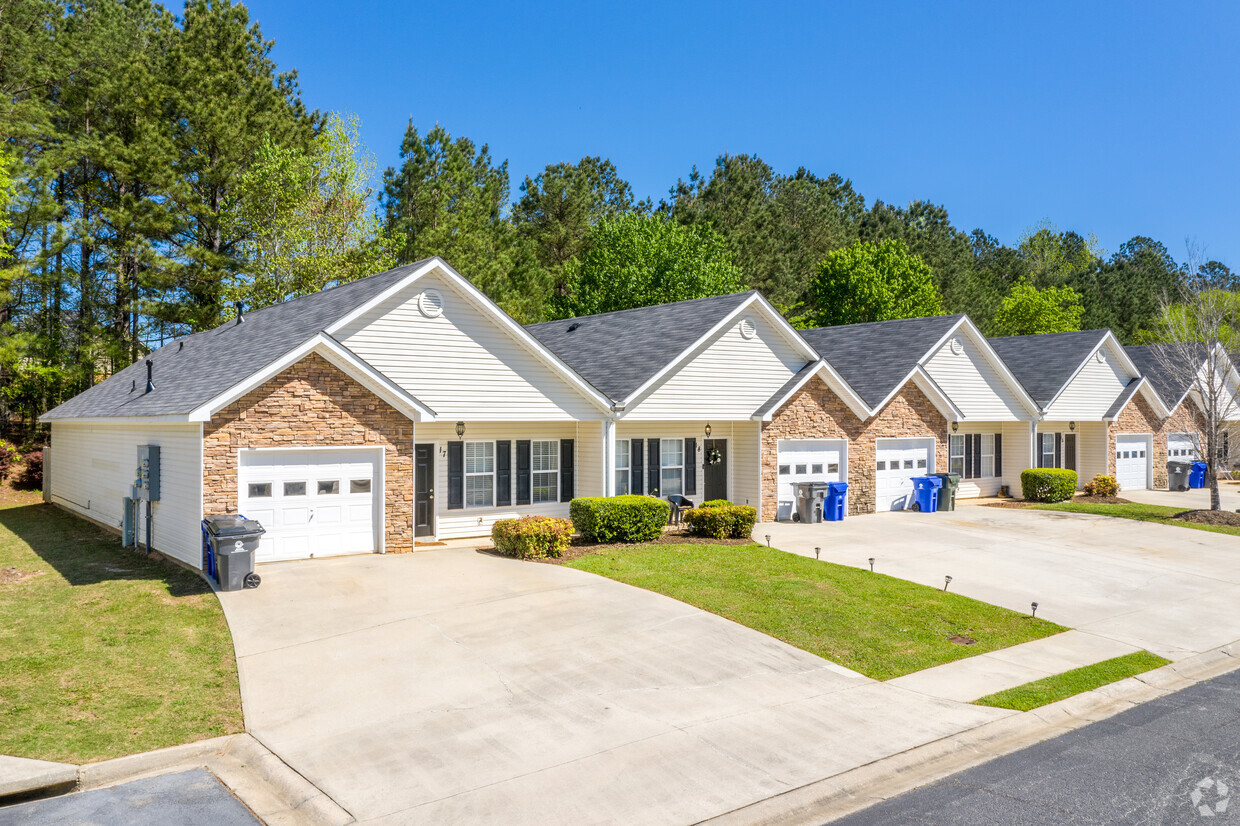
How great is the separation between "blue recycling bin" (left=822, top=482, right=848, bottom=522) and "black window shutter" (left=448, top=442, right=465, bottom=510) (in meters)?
10.1

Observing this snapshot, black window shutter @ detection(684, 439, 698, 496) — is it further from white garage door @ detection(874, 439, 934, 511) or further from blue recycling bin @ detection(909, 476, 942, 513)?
blue recycling bin @ detection(909, 476, 942, 513)

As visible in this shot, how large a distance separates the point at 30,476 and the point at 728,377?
1017 inches

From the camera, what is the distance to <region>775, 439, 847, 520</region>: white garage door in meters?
23.3

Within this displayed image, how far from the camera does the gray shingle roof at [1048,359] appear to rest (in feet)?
104

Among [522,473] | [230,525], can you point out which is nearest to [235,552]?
[230,525]

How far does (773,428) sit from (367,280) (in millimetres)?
10915

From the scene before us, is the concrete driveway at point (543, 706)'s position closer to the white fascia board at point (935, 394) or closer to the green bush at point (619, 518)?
the green bush at point (619, 518)

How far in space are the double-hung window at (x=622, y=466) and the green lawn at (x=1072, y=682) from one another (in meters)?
12.5

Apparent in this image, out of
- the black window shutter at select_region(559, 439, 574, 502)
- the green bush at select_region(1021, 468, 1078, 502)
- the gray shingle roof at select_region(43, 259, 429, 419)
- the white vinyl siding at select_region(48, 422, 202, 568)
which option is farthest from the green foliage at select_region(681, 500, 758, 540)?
the green bush at select_region(1021, 468, 1078, 502)

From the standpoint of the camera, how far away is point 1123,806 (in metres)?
6.84

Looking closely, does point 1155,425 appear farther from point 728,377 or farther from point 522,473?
point 522,473

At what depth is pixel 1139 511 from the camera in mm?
26172

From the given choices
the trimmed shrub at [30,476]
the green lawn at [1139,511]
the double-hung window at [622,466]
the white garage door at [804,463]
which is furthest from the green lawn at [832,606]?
the trimmed shrub at [30,476]

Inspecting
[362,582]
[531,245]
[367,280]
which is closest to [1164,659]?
[362,582]
